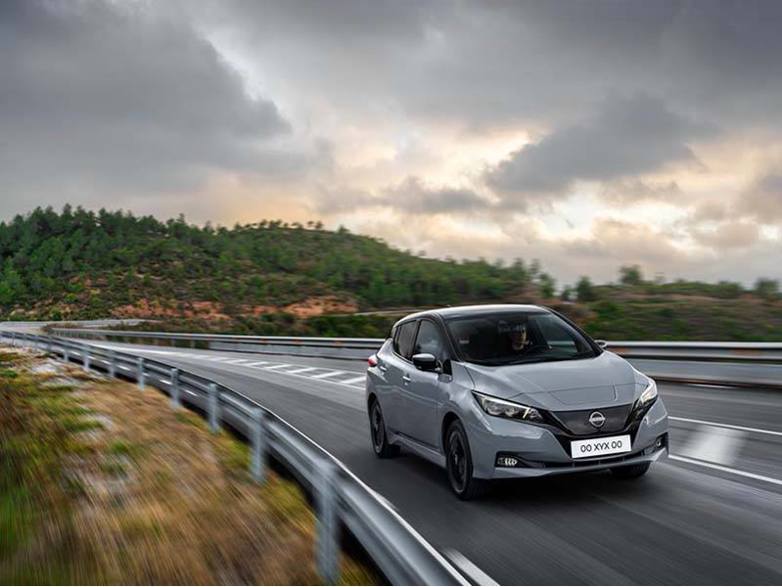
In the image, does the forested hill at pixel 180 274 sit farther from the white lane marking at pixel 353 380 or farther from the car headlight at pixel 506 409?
the car headlight at pixel 506 409

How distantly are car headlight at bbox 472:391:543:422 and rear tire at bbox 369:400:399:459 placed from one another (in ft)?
8.83

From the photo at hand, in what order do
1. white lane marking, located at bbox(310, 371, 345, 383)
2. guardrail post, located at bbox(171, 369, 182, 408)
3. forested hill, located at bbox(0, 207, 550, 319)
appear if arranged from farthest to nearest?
forested hill, located at bbox(0, 207, 550, 319), white lane marking, located at bbox(310, 371, 345, 383), guardrail post, located at bbox(171, 369, 182, 408)

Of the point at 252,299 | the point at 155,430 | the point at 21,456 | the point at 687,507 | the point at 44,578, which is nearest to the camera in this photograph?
the point at 44,578

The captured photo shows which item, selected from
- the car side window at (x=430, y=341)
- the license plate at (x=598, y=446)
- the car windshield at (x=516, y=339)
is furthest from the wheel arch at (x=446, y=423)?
the license plate at (x=598, y=446)

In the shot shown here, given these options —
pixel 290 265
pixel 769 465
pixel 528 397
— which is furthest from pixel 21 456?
pixel 290 265

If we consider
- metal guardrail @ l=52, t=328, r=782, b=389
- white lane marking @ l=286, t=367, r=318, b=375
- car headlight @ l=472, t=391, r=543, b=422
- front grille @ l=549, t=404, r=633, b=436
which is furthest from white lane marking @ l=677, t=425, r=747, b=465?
white lane marking @ l=286, t=367, r=318, b=375

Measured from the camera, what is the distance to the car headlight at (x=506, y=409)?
6945mm

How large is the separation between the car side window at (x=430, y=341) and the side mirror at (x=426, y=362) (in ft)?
0.46

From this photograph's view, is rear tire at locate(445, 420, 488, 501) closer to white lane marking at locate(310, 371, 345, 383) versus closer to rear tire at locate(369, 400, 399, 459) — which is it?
rear tire at locate(369, 400, 399, 459)

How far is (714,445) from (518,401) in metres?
3.63

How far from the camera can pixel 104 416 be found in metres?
12.8

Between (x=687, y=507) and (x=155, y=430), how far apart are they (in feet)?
24.2

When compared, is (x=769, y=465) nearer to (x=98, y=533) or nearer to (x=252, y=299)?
(x=98, y=533)

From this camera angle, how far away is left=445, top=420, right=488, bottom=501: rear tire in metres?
7.34
